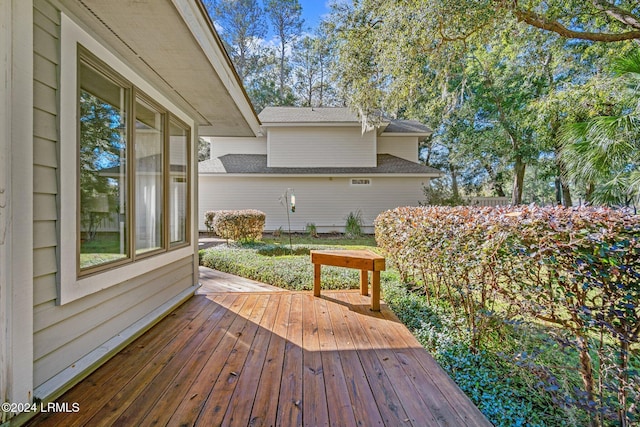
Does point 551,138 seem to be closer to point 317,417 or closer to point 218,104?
point 218,104

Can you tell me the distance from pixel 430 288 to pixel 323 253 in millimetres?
1544

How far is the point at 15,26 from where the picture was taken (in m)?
1.45

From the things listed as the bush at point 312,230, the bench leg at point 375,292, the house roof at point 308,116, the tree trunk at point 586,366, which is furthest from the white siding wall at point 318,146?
the tree trunk at point 586,366

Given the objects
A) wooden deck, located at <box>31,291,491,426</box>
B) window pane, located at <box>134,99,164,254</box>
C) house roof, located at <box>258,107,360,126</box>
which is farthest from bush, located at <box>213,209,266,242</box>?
wooden deck, located at <box>31,291,491,426</box>

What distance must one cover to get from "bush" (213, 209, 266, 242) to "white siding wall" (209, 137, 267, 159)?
5.21m

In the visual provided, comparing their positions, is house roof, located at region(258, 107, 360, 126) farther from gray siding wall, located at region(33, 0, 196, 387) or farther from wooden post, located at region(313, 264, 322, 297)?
gray siding wall, located at region(33, 0, 196, 387)

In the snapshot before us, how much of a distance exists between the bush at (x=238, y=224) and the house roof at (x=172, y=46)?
505cm

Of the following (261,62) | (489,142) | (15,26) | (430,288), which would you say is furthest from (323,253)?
(261,62)

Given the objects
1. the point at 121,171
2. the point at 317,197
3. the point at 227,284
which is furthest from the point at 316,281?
the point at 317,197

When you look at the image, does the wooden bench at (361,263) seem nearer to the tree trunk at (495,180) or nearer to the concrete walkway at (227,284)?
the concrete walkway at (227,284)

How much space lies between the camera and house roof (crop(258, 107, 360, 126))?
37.1ft

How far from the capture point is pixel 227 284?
459 cm

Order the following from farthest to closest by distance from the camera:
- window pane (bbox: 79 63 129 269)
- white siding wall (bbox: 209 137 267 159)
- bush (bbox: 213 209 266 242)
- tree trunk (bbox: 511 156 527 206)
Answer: tree trunk (bbox: 511 156 527 206) → white siding wall (bbox: 209 137 267 159) → bush (bbox: 213 209 266 242) → window pane (bbox: 79 63 129 269)

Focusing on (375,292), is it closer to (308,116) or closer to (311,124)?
(311,124)
